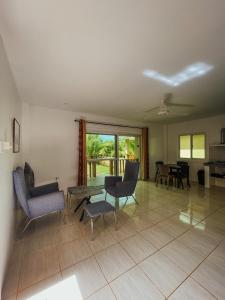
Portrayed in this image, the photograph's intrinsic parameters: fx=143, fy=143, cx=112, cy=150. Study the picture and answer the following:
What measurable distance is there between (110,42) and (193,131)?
5.22 m

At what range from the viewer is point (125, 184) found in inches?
119

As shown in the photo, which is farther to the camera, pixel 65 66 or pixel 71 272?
pixel 65 66

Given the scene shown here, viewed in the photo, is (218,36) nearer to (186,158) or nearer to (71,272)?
(71,272)

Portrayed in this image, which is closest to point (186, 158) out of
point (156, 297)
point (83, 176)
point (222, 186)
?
point (222, 186)

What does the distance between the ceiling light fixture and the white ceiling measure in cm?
10

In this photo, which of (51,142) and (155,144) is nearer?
(51,142)

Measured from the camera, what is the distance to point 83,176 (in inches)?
A: 160

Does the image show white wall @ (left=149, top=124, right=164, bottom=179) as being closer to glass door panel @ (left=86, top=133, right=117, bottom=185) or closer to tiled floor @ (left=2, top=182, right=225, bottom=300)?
glass door panel @ (left=86, top=133, right=117, bottom=185)

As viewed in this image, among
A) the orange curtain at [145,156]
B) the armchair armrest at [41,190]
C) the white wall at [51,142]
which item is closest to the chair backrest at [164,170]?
the orange curtain at [145,156]

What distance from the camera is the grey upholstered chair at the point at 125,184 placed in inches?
117

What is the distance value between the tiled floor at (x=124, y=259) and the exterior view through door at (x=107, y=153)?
2.15 metres

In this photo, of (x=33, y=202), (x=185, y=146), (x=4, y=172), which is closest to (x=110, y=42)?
(x=4, y=172)

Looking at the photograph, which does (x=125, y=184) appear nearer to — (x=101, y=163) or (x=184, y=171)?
(x=101, y=163)

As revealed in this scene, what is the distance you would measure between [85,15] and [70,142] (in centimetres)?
320
